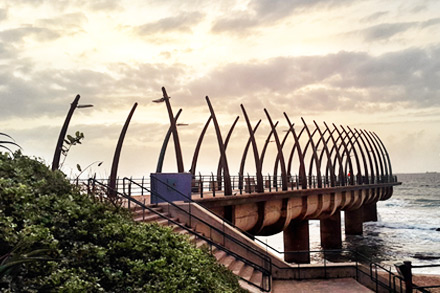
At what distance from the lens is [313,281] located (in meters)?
13.4

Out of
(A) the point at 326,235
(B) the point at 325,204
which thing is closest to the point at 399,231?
(A) the point at 326,235

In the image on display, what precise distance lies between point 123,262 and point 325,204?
3001 centimetres

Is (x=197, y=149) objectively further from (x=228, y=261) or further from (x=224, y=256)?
(x=228, y=261)

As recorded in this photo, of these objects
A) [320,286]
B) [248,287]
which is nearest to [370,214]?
[320,286]

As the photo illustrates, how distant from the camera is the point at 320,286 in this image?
504 inches

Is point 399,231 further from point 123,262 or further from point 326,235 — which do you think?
point 123,262

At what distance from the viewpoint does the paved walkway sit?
40.5 feet

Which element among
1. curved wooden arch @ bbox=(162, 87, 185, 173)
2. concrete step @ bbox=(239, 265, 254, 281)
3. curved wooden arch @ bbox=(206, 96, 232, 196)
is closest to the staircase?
concrete step @ bbox=(239, 265, 254, 281)

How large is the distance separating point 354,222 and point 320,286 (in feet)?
133

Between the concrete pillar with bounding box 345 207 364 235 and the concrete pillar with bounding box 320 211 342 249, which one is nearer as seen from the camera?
the concrete pillar with bounding box 320 211 342 249

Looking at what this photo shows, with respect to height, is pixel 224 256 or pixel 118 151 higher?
pixel 118 151

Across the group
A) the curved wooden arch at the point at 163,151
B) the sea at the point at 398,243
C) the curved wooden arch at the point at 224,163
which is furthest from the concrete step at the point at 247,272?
the sea at the point at 398,243

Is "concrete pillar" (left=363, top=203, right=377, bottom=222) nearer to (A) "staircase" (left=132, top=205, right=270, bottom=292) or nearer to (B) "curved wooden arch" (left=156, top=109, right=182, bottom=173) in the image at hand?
(B) "curved wooden arch" (left=156, top=109, right=182, bottom=173)

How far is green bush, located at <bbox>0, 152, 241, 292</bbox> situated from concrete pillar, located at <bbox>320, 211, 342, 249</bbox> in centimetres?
3293
